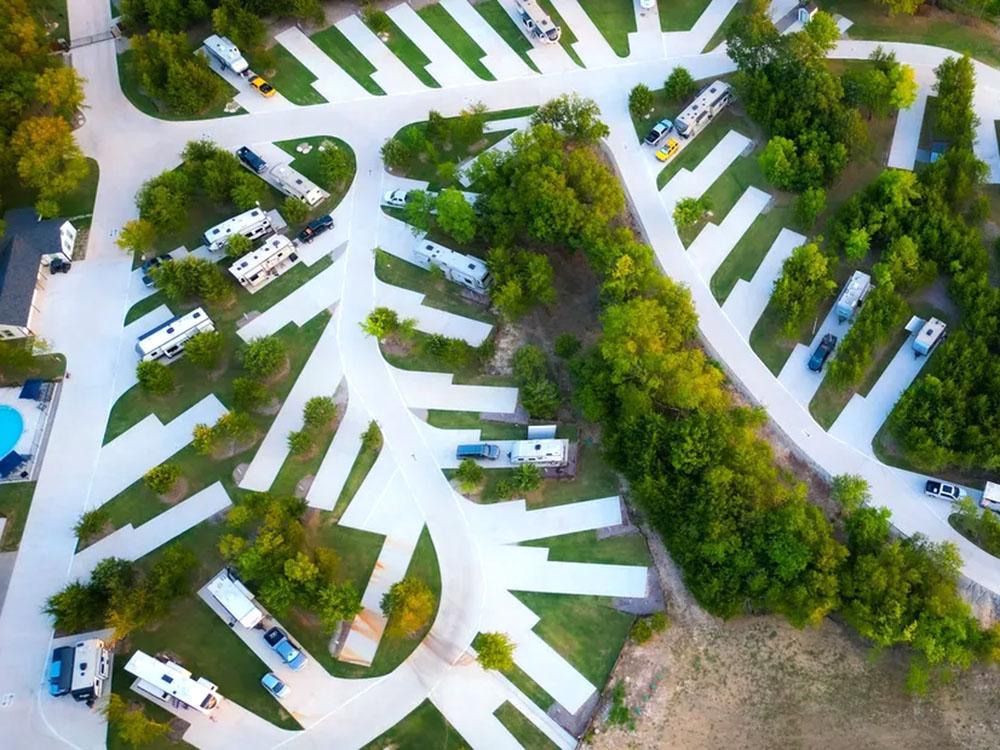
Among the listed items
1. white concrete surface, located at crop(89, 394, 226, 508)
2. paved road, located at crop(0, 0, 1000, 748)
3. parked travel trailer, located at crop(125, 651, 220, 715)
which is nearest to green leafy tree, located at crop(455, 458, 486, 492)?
paved road, located at crop(0, 0, 1000, 748)

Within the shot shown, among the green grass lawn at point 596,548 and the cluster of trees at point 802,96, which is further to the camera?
the cluster of trees at point 802,96

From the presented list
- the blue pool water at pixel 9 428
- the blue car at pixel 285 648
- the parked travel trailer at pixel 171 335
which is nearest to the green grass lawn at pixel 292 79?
the parked travel trailer at pixel 171 335

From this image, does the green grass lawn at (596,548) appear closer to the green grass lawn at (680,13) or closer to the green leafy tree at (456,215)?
the green leafy tree at (456,215)

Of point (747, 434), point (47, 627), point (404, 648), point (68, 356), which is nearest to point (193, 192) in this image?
point (68, 356)

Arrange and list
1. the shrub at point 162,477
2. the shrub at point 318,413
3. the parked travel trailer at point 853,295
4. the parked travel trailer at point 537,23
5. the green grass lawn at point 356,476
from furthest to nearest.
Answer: the parked travel trailer at point 537,23 → the parked travel trailer at point 853,295 → the shrub at point 318,413 → the green grass lawn at point 356,476 → the shrub at point 162,477

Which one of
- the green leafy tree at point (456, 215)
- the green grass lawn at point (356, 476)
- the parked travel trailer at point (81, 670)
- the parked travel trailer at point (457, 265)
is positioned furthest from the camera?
the green leafy tree at point (456, 215)

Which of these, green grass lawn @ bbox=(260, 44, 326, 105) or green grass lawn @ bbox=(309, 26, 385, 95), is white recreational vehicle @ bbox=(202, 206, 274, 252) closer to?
green grass lawn @ bbox=(260, 44, 326, 105)

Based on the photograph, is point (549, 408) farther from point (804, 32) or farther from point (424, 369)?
point (804, 32)
